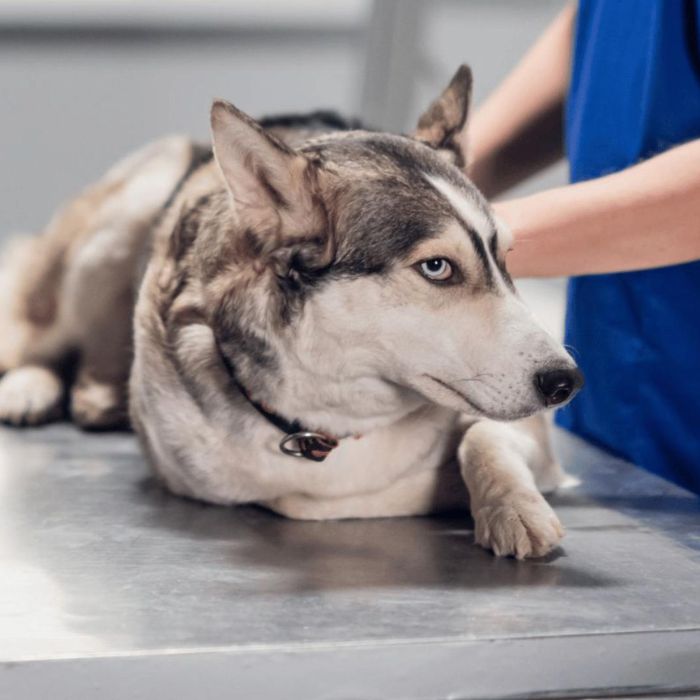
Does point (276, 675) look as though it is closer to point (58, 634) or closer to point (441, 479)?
point (58, 634)

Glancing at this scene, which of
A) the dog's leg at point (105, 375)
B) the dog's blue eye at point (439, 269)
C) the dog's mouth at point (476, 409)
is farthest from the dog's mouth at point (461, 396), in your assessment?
the dog's leg at point (105, 375)

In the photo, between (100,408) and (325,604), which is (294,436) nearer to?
(325,604)

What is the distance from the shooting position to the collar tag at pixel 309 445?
132 centimetres

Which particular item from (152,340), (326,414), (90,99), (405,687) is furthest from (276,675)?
(90,99)

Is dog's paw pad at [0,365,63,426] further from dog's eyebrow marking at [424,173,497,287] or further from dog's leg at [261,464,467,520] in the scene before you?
dog's eyebrow marking at [424,173,497,287]

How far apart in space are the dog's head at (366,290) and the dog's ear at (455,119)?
164 mm

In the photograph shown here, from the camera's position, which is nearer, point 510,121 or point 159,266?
point 159,266

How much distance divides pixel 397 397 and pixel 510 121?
0.74 metres

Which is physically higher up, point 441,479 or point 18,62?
point 18,62

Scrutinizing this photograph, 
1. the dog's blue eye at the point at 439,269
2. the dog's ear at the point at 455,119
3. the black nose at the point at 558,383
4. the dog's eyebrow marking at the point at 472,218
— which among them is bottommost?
the black nose at the point at 558,383

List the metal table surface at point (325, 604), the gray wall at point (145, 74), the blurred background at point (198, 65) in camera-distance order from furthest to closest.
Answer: the gray wall at point (145, 74) < the blurred background at point (198, 65) < the metal table surface at point (325, 604)

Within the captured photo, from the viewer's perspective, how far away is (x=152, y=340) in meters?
1.44

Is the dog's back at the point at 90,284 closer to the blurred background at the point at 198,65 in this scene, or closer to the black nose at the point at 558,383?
the black nose at the point at 558,383

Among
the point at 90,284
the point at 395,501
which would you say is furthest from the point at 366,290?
the point at 90,284
